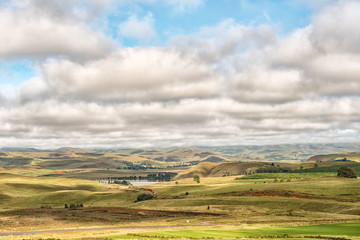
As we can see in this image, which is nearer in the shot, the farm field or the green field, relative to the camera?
the green field

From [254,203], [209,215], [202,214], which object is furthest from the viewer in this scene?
[254,203]

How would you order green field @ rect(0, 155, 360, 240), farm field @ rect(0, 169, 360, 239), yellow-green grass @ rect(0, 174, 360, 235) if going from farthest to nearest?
yellow-green grass @ rect(0, 174, 360, 235), farm field @ rect(0, 169, 360, 239), green field @ rect(0, 155, 360, 240)

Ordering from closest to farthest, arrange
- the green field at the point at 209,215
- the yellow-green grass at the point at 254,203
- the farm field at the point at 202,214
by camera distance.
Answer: the green field at the point at 209,215 → the farm field at the point at 202,214 → the yellow-green grass at the point at 254,203

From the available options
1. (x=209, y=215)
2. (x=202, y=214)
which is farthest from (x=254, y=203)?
(x=209, y=215)

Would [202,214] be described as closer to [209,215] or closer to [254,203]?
[209,215]

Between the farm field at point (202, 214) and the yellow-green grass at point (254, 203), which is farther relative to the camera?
the yellow-green grass at point (254, 203)

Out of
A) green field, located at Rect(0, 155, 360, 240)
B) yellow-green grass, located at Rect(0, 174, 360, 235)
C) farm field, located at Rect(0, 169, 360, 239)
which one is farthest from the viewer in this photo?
yellow-green grass, located at Rect(0, 174, 360, 235)

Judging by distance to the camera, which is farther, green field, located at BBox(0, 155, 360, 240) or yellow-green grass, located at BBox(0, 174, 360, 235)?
yellow-green grass, located at BBox(0, 174, 360, 235)

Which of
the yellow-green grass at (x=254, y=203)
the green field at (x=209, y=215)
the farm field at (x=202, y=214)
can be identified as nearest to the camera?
the green field at (x=209, y=215)

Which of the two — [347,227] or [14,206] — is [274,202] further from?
[14,206]

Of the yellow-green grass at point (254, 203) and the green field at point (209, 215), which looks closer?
the green field at point (209, 215)

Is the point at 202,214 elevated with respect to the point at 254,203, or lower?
elevated

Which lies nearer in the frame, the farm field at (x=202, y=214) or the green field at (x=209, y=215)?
the green field at (x=209, y=215)

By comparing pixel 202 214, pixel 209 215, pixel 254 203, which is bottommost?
pixel 254 203
